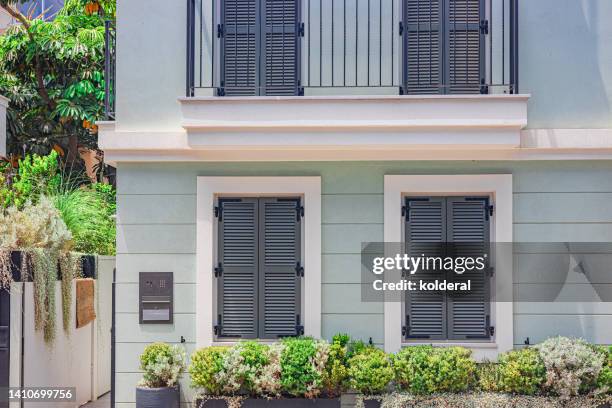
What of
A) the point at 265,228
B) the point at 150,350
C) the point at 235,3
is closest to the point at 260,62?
the point at 235,3

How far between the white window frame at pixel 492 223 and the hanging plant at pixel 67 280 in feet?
13.8

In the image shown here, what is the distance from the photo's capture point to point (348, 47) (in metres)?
8.56

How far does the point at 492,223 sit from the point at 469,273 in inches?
23.6

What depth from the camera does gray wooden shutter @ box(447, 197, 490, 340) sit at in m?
8.38

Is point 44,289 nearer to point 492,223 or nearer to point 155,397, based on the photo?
point 155,397

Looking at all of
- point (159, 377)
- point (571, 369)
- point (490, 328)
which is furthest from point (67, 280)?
point (571, 369)

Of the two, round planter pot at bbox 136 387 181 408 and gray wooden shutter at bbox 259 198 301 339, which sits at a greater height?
gray wooden shutter at bbox 259 198 301 339

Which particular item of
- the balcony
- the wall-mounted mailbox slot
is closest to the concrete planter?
the wall-mounted mailbox slot

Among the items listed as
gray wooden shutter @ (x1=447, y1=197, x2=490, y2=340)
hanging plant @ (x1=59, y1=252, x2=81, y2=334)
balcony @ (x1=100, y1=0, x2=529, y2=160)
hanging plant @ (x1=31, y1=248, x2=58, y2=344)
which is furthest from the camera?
Result: hanging plant @ (x1=59, y1=252, x2=81, y2=334)

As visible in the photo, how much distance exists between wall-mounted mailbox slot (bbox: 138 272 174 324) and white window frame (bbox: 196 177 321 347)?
1.05 feet

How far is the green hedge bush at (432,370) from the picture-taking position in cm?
779

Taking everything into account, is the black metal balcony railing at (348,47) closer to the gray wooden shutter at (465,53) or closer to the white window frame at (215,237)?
the gray wooden shutter at (465,53)

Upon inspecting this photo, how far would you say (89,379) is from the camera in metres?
11.0

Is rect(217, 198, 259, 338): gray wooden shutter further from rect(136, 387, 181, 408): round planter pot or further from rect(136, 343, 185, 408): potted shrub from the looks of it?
rect(136, 387, 181, 408): round planter pot
